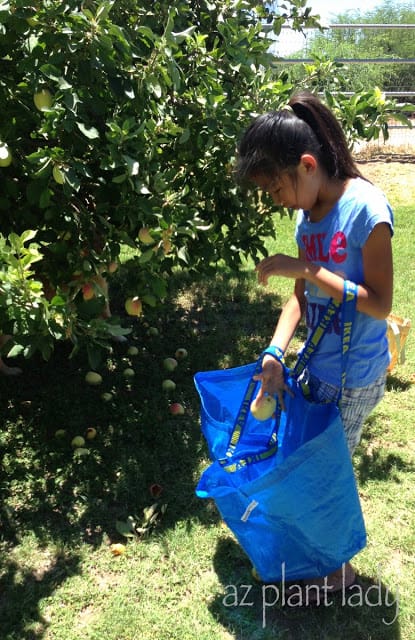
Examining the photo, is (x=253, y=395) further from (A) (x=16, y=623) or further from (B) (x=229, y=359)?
(B) (x=229, y=359)

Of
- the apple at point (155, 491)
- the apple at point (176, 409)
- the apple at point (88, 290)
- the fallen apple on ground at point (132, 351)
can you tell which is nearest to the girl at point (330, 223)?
the apple at point (88, 290)

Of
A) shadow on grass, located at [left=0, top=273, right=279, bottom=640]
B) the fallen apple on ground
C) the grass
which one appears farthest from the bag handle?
the fallen apple on ground

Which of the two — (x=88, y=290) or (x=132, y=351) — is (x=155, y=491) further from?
(x=132, y=351)

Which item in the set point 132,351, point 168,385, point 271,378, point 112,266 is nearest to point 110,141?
point 112,266

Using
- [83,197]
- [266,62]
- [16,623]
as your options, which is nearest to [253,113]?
[266,62]

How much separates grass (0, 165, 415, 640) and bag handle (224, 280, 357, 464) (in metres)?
0.62

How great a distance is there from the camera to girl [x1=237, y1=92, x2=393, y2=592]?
161cm

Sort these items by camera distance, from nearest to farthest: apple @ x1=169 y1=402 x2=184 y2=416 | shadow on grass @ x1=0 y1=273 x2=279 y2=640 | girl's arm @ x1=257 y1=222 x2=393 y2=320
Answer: girl's arm @ x1=257 y1=222 x2=393 y2=320 → shadow on grass @ x1=0 y1=273 x2=279 y2=640 → apple @ x1=169 y1=402 x2=184 y2=416

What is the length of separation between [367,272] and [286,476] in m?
0.64

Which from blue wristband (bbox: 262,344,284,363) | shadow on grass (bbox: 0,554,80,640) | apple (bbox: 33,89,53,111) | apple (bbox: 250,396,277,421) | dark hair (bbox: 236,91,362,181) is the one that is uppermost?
apple (bbox: 33,89,53,111)

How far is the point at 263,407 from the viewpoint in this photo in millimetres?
1924

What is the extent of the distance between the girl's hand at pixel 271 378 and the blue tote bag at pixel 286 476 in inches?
2.1

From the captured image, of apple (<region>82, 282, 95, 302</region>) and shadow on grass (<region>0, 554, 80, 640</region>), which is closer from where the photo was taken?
shadow on grass (<region>0, 554, 80, 640</region>)

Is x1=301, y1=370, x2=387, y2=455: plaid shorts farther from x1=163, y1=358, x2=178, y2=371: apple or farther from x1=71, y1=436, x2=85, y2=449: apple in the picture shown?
x1=163, y1=358, x2=178, y2=371: apple
